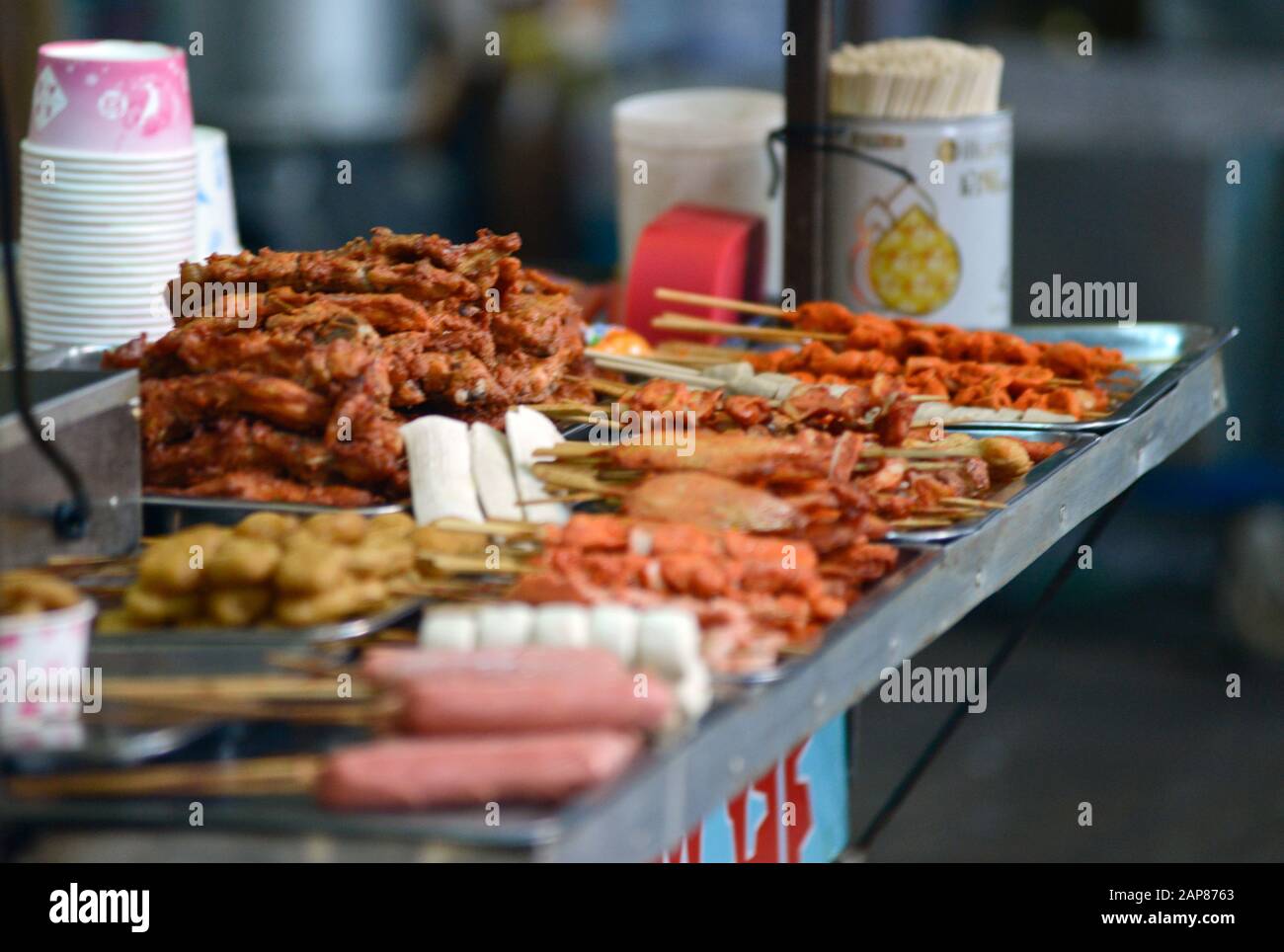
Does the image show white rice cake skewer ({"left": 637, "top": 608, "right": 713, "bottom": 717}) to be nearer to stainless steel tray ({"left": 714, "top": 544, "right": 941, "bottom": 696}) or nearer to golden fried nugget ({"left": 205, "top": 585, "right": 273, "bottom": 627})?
stainless steel tray ({"left": 714, "top": 544, "right": 941, "bottom": 696})

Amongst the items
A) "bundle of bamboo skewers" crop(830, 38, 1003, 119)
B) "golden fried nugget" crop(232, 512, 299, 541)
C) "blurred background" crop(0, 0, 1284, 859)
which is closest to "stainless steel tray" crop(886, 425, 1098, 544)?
"golden fried nugget" crop(232, 512, 299, 541)

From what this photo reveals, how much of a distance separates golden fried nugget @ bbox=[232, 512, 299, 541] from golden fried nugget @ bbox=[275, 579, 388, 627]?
19 cm

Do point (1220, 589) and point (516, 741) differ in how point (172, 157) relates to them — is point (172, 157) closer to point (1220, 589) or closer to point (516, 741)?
point (516, 741)

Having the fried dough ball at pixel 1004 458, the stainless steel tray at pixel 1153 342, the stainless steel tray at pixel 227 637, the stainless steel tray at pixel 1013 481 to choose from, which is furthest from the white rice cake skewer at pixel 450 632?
the stainless steel tray at pixel 1153 342

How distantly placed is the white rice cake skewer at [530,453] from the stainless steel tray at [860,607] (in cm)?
48

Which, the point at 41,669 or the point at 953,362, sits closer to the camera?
the point at 41,669

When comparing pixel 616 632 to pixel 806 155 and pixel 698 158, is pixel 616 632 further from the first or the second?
pixel 698 158

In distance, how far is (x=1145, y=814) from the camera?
19.3ft

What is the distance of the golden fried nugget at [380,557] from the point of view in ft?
6.90

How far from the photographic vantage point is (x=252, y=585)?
2.07 m

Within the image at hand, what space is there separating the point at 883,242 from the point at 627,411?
1206mm

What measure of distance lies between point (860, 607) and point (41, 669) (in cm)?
96

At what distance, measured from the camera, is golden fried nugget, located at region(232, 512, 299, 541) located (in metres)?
2.25

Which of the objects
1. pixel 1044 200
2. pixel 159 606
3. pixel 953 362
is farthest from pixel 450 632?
pixel 1044 200
